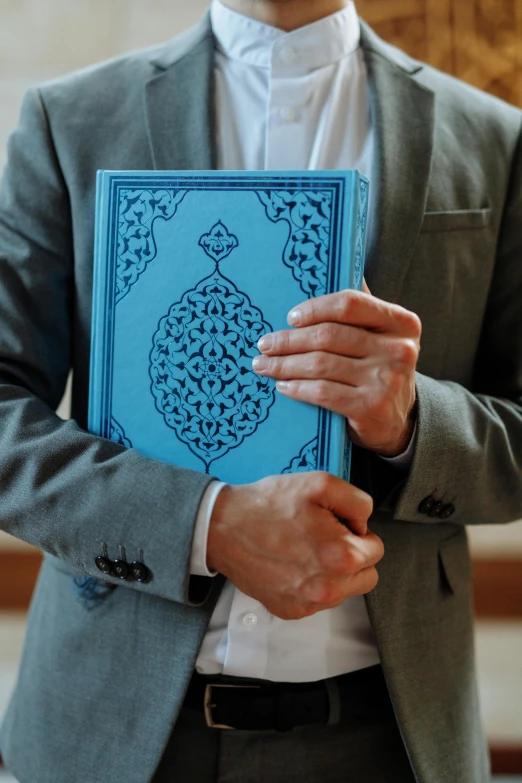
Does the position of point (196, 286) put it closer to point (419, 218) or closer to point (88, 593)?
point (419, 218)

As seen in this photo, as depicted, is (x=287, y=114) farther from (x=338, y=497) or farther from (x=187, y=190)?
(x=338, y=497)

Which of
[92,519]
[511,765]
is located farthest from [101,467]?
[511,765]

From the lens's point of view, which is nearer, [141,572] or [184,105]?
[141,572]

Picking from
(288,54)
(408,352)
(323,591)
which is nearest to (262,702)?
(323,591)

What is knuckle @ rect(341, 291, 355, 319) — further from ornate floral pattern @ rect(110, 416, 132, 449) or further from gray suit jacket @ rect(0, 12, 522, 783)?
ornate floral pattern @ rect(110, 416, 132, 449)

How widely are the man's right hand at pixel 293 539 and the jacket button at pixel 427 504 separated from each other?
0.41 ft

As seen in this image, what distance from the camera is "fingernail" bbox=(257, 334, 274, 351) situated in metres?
0.77

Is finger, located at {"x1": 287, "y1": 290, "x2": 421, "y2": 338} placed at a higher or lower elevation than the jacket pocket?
lower

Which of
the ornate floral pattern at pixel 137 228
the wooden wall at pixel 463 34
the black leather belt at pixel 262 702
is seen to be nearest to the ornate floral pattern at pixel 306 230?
the ornate floral pattern at pixel 137 228

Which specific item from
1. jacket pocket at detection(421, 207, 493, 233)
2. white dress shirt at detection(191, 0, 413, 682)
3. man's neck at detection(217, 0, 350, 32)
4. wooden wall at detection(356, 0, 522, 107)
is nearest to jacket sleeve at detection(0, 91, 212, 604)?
white dress shirt at detection(191, 0, 413, 682)

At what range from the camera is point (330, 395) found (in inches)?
29.6

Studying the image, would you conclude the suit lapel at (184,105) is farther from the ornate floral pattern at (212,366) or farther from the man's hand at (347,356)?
the man's hand at (347,356)

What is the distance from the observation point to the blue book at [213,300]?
2.53 feet

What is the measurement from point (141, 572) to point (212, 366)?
9.3 inches
